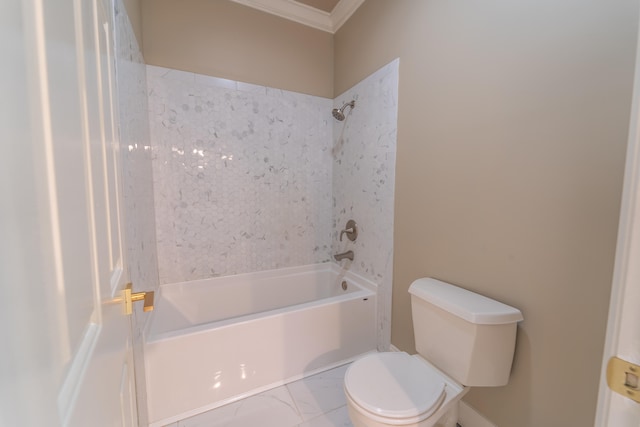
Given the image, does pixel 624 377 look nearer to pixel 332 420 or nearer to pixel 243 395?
pixel 332 420

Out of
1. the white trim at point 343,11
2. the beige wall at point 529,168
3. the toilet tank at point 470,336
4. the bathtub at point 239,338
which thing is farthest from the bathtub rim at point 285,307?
the white trim at point 343,11

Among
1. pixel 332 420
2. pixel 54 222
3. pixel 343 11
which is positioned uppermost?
pixel 343 11

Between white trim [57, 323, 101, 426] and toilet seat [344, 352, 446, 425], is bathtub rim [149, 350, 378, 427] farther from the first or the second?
white trim [57, 323, 101, 426]

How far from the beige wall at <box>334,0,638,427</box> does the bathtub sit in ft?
2.39

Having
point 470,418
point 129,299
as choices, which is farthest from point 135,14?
point 470,418

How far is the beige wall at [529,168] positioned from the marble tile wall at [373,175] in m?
0.21

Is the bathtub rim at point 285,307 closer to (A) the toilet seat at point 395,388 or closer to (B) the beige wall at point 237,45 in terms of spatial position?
(A) the toilet seat at point 395,388

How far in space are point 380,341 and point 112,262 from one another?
5.99 feet

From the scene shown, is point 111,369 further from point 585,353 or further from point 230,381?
point 585,353

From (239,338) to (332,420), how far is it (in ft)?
2.25

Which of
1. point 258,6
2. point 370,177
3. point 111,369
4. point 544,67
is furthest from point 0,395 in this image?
point 258,6

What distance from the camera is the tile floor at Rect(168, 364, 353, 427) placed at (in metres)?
1.37

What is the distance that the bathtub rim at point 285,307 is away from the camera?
1.39 metres

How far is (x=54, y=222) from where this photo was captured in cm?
32
